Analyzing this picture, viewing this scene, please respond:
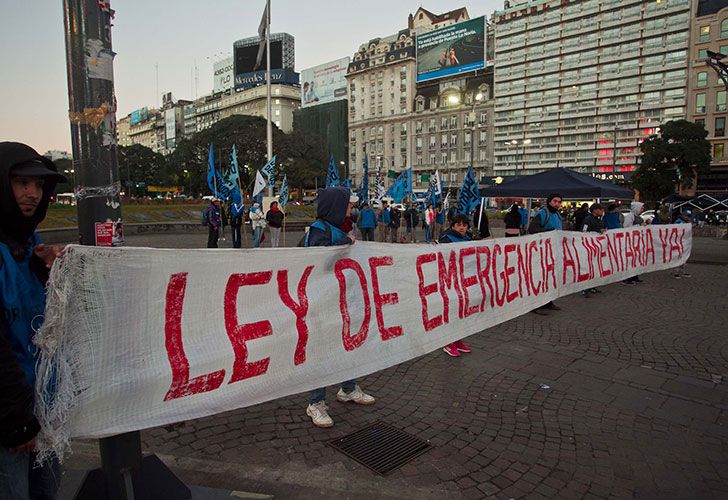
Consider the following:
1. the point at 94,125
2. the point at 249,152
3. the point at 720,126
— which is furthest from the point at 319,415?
the point at 720,126

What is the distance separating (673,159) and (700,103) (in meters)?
19.2

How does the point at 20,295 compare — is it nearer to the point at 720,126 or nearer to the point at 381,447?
the point at 381,447

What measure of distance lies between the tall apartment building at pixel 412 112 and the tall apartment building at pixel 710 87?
29312 millimetres

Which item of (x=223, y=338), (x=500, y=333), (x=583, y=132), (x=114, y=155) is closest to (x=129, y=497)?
(x=223, y=338)

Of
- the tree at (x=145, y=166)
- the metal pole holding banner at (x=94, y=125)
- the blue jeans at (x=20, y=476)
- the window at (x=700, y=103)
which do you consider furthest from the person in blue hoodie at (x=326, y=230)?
the tree at (x=145, y=166)

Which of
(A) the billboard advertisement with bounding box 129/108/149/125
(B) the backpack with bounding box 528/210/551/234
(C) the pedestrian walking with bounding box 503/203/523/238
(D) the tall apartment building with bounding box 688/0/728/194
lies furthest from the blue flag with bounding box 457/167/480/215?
(A) the billboard advertisement with bounding box 129/108/149/125

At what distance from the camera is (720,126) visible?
5566 centimetres

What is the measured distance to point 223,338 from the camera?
93.4 inches

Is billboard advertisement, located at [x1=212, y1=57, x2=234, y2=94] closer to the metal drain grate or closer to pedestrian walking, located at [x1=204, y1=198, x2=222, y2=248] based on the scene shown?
pedestrian walking, located at [x1=204, y1=198, x2=222, y2=248]

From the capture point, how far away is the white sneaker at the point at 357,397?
3982mm

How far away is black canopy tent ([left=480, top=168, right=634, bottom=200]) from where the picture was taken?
10094mm

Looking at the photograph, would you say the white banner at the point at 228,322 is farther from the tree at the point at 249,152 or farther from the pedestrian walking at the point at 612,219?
the tree at the point at 249,152

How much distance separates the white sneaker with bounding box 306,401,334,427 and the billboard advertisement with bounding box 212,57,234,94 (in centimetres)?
13718

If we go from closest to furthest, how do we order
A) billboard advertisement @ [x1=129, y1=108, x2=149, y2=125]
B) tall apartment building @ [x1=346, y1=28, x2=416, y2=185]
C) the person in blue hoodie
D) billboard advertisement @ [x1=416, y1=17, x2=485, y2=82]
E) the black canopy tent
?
the person in blue hoodie, the black canopy tent, billboard advertisement @ [x1=416, y1=17, x2=485, y2=82], tall apartment building @ [x1=346, y1=28, x2=416, y2=185], billboard advertisement @ [x1=129, y1=108, x2=149, y2=125]
